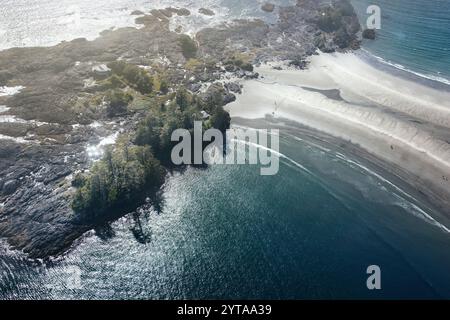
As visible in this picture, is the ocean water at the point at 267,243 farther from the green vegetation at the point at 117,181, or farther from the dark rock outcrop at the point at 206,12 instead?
the dark rock outcrop at the point at 206,12

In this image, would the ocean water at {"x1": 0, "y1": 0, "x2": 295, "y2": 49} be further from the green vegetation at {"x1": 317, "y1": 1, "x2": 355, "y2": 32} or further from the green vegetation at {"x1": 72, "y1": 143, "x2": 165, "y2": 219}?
the green vegetation at {"x1": 72, "y1": 143, "x2": 165, "y2": 219}

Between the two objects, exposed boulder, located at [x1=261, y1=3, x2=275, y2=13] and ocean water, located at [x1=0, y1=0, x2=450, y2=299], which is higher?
exposed boulder, located at [x1=261, y1=3, x2=275, y2=13]

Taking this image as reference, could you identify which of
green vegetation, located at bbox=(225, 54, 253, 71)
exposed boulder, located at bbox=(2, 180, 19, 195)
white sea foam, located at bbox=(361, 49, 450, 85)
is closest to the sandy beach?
green vegetation, located at bbox=(225, 54, 253, 71)

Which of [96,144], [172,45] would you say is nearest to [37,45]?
[172,45]

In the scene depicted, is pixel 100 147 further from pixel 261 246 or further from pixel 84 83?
pixel 261 246

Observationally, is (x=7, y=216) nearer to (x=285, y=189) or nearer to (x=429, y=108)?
(x=285, y=189)

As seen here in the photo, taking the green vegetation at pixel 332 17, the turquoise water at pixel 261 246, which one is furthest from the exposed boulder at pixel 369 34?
the turquoise water at pixel 261 246
